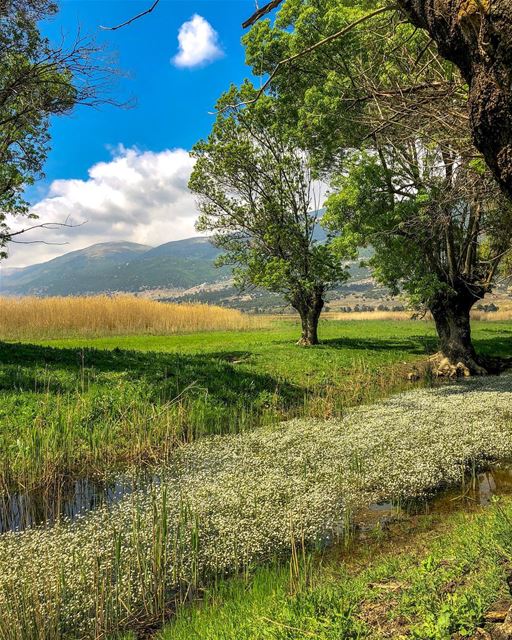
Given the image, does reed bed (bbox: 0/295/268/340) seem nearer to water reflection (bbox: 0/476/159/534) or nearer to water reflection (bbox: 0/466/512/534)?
water reflection (bbox: 0/476/159/534)

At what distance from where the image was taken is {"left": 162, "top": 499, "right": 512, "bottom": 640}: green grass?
3453mm

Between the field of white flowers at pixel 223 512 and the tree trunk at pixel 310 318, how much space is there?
14905mm

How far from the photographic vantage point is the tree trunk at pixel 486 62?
9.45ft

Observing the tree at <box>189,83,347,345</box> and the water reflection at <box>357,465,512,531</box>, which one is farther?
the tree at <box>189,83,347,345</box>

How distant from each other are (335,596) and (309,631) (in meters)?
0.71

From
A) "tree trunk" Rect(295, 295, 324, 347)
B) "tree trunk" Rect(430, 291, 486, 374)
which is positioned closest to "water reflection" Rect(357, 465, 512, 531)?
"tree trunk" Rect(430, 291, 486, 374)

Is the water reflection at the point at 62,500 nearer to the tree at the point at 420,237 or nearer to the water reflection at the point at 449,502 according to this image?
the water reflection at the point at 449,502

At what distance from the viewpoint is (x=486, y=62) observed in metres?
2.97

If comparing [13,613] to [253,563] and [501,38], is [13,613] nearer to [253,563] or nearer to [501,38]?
[253,563]

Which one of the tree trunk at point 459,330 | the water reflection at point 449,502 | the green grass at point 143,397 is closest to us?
the water reflection at point 449,502

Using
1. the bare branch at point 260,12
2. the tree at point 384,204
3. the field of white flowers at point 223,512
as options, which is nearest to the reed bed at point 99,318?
the tree at point 384,204

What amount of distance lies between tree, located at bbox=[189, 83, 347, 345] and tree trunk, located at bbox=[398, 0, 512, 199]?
23.0 metres

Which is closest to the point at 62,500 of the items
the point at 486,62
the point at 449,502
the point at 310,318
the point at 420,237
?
the point at 449,502

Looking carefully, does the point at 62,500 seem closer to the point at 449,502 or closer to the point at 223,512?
the point at 223,512
